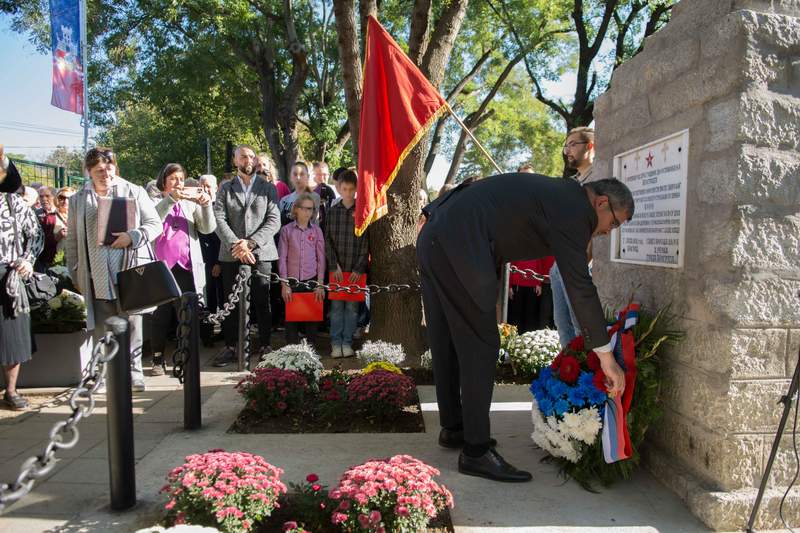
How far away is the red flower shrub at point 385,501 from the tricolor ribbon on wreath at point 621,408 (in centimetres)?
106

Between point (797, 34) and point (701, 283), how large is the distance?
4.07 ft

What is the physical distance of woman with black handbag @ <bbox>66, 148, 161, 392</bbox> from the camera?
5062 millimetres

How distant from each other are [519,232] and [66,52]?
11.8 metres

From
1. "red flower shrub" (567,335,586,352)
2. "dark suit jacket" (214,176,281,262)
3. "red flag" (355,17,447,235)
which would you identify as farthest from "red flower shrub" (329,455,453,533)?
"dark suit jacket" (214,176,281,262)

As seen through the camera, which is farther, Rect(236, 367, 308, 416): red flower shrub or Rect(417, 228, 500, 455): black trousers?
Rect(236, 367, 308, 416): red flower shrub

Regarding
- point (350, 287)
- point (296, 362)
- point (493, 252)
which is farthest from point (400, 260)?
point (493, 252)

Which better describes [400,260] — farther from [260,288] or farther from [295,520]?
[295,520]

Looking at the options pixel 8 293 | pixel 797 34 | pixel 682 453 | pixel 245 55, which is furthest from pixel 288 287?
pixel 245 55

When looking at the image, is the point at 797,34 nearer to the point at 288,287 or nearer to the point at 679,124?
the point at 679,124

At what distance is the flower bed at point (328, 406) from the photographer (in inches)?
171

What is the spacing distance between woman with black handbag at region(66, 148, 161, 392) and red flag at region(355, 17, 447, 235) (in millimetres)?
1996

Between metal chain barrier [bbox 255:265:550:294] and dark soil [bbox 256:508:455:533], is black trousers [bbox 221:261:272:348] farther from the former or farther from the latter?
dark soil [bbox 256:508:455:533]

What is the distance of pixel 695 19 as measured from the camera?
3252 mm

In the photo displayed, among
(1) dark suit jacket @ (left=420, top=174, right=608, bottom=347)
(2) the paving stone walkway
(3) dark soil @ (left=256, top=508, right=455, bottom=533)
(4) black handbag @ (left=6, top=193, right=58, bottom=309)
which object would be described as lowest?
(2) the paving stone walkway
